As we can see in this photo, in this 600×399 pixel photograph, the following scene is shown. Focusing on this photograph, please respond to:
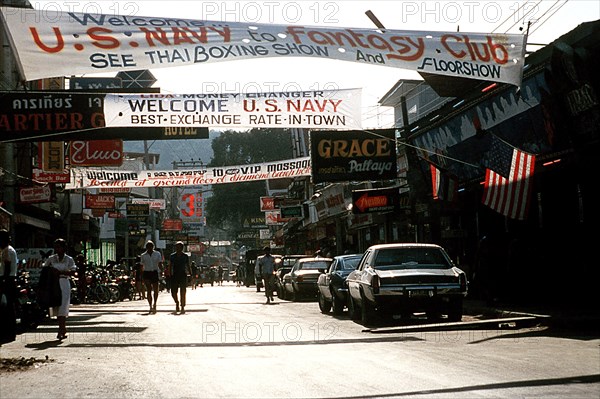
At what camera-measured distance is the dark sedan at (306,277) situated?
99.6 feet

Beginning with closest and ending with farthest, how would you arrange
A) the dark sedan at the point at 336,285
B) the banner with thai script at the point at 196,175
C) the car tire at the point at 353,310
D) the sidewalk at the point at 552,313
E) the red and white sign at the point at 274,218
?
the sidewalk at the point at 552,313
the car tire at the point at 353,310
the dark sedan at the point at 336,285
the banner with thai script at the point at 196,175
the red and white sign at the point at 274,218

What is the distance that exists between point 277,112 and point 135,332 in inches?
236

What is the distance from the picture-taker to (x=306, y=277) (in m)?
Answer: 30.5

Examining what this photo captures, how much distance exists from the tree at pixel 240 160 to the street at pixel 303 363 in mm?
83932

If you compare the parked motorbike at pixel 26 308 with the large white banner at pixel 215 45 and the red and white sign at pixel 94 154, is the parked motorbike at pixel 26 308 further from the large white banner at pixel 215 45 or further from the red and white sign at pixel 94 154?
the red and white sign at pixel 94 154

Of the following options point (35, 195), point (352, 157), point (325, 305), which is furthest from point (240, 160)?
→ point (325, 305)

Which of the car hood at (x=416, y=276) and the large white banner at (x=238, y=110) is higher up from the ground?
the large white banner at (x=238, y=110)

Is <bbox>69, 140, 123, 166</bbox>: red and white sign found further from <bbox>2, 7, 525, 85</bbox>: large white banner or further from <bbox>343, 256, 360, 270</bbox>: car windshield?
<bbox>2, 7, 525, 85</bbox>: large white banner

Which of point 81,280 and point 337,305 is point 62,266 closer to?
point 337,305

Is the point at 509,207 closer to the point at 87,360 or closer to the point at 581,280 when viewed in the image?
the point at 581,280

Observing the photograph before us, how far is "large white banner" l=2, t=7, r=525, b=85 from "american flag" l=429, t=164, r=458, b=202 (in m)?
10.2

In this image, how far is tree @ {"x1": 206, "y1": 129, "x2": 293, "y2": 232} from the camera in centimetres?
9981

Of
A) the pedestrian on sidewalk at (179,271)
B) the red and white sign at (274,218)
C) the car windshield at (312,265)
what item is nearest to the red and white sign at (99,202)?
the car windshield at (312,265)

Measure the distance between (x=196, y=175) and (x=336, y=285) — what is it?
50.0 ft
